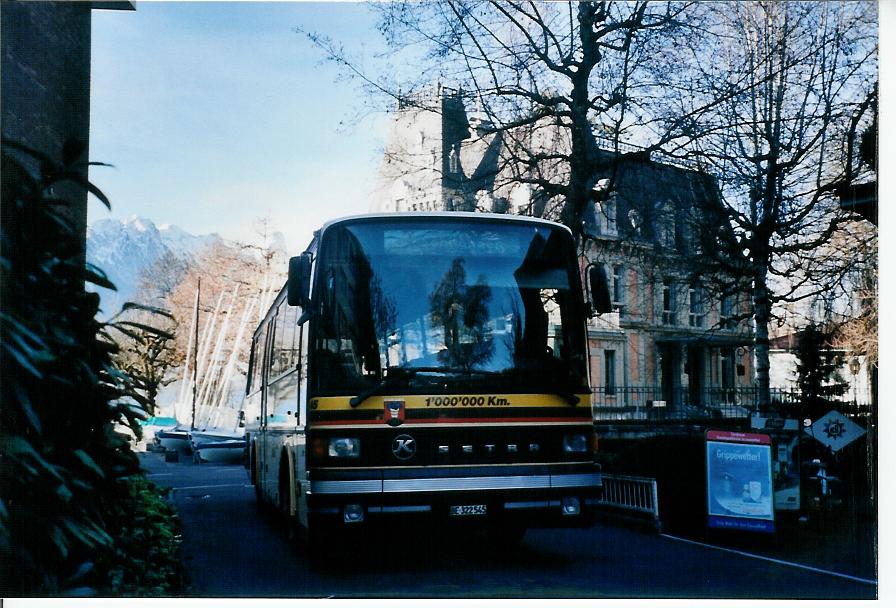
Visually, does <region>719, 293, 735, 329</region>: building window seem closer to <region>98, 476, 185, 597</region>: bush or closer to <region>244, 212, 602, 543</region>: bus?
<region>244, 212, 602, 543</region>: bus

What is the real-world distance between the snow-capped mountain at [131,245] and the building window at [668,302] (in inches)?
211

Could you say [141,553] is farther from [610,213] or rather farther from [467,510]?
[610,213]

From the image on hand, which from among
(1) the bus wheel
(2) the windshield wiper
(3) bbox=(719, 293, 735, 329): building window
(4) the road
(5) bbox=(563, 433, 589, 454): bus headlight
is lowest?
(4) the road

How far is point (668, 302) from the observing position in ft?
36.3

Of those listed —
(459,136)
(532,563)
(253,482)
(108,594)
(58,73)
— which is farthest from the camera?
(253,482)

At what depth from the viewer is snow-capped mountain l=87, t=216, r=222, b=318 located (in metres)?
6.79

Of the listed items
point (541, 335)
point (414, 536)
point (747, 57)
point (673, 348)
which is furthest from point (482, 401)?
point (747, 57)

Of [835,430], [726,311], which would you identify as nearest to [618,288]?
[726,311]

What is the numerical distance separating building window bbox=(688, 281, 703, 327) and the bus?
316 cm

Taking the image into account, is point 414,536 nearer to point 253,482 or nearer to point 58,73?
point 58,73

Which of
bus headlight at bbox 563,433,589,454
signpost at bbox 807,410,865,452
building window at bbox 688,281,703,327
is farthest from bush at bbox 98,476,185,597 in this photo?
building window at bbox 688,281,703,327

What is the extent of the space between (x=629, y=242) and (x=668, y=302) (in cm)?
128

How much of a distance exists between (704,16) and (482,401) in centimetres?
536
